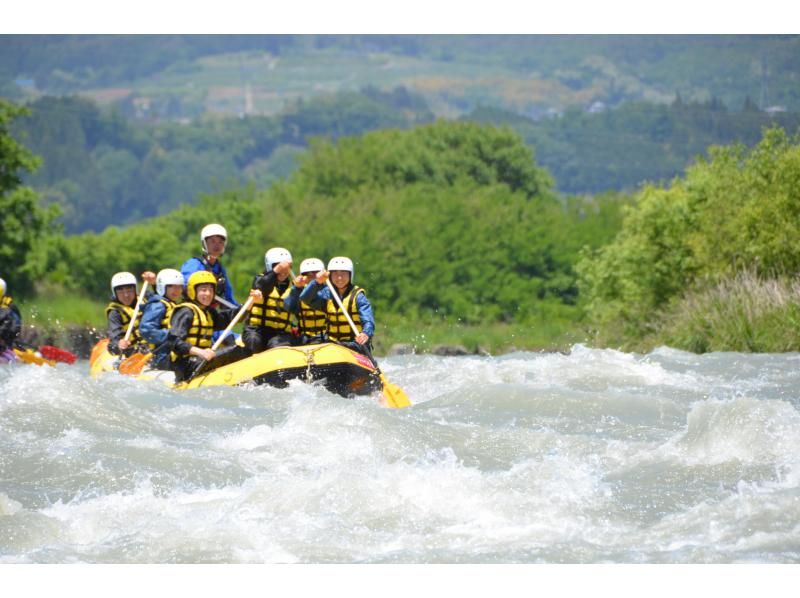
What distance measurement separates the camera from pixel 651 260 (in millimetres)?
25719

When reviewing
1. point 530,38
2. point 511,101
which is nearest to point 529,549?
point 511,101

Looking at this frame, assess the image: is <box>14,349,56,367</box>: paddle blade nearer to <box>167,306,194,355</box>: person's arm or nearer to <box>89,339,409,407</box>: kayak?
<box>167,306,194,355</box>: person's arm

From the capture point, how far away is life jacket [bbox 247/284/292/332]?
1589 centimetres

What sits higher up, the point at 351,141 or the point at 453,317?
the point at 351,141

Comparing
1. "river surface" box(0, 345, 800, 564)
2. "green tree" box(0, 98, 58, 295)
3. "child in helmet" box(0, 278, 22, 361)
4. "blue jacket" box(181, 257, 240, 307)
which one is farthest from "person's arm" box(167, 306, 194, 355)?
"green tree" box(0, 98, 58, 295)

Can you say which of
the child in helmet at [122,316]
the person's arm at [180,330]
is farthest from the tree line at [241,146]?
the person's arm at [180,330]

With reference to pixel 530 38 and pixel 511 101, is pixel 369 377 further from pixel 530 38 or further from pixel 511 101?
pixel 530 38

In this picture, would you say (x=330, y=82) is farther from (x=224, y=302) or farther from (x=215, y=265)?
(x=224, y=302)

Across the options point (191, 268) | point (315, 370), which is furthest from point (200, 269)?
point (315, 370)

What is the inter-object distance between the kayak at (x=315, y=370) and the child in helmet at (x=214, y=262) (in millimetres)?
1472

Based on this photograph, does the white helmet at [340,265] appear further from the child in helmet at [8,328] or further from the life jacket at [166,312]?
the child in helmet at [8,328]

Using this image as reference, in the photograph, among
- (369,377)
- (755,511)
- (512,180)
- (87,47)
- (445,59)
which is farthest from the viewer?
(445,59)

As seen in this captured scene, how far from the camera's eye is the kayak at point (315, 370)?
48.8 ft

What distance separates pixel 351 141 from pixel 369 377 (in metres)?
34.9
